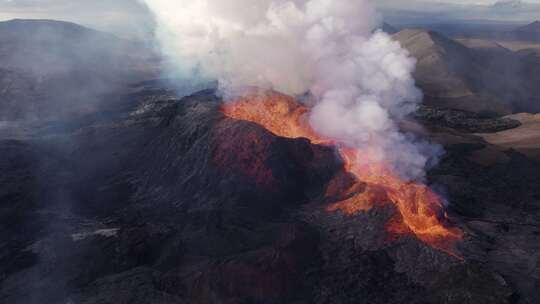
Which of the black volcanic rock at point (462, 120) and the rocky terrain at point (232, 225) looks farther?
the black volcanic rock at point (462, 120)

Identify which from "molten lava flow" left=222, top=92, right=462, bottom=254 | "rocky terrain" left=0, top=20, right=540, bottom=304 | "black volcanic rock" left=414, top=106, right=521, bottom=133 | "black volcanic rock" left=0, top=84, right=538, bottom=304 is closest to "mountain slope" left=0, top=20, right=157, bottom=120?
"rocky terrain" left=0, top=20, right=540, bottom=304

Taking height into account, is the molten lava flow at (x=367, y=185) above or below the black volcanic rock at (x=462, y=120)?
above

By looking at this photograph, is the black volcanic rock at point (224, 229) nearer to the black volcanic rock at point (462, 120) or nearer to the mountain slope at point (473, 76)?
the black volcanic rock at point (462, 120)

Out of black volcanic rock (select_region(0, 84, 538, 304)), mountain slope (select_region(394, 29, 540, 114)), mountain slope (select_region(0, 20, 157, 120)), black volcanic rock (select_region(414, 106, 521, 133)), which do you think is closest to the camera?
black volcanic rock (select_region(0, 84, 538, 304))

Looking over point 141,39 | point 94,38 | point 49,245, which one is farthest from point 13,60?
point 49,245

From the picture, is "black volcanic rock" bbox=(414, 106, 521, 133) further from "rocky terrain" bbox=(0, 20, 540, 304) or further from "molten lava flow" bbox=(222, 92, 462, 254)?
"molten lava flow" bbox=(222, 92, 462, 254)

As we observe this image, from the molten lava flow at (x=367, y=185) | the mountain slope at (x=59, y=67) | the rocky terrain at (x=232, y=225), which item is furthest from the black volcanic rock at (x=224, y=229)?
the mountain slope at (x=59, y=67)
